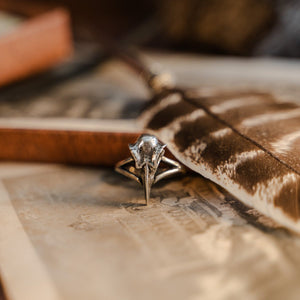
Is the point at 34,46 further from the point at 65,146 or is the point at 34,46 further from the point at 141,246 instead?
the point at 141,246

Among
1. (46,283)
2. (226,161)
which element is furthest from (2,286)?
(226,161)

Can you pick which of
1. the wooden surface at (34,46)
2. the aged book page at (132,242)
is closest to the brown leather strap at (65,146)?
the aged book page at (132,242)

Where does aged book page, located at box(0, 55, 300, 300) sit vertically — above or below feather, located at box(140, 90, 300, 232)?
below

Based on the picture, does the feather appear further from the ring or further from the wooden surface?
the wooden surface

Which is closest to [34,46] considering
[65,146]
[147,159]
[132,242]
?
[65,146]

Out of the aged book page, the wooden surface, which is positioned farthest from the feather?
the wooden surface

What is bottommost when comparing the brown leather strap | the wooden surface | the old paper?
the old paper

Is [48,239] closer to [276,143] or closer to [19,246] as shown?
[19,246]
